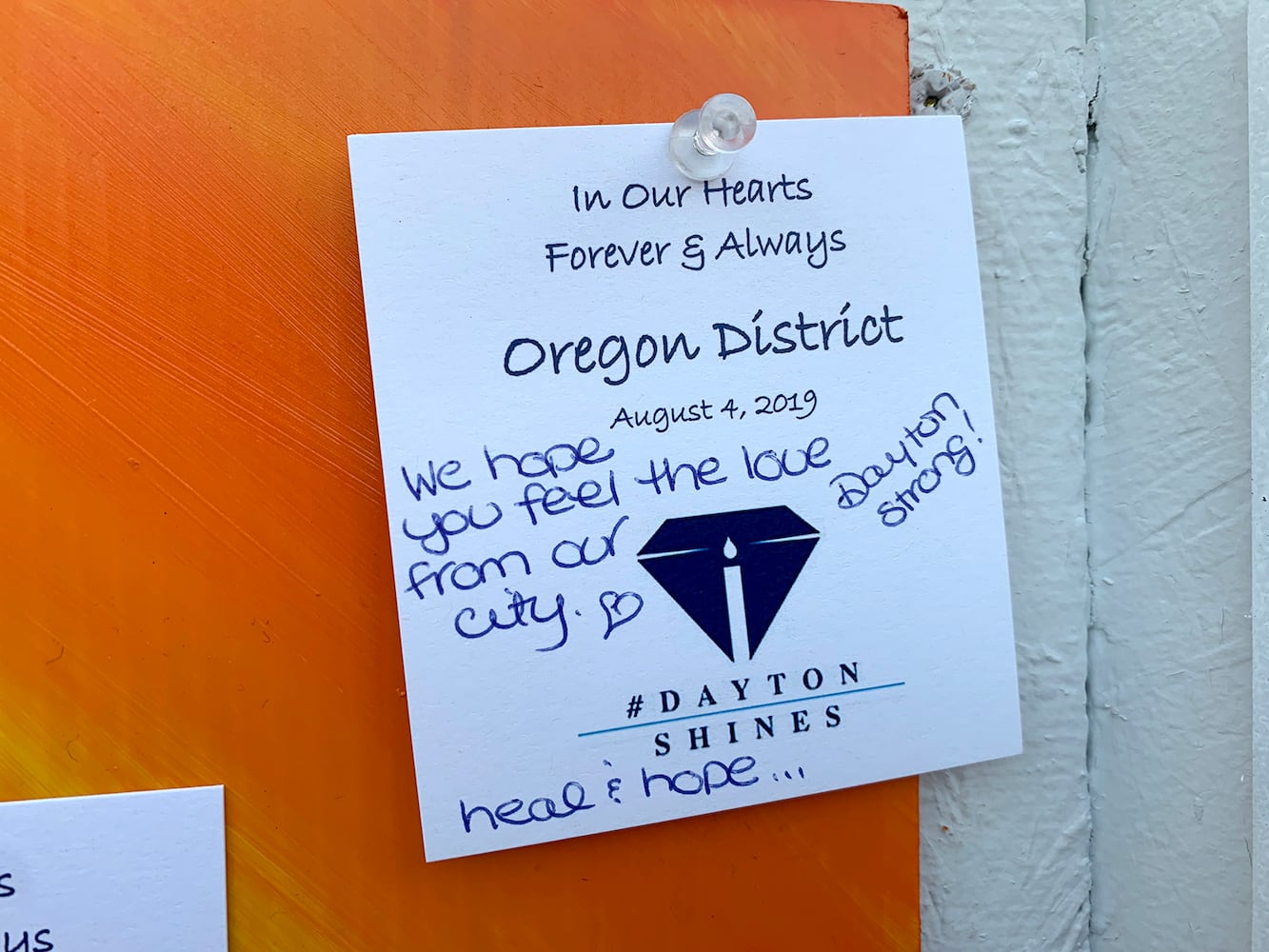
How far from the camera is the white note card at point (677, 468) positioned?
1.89 feet

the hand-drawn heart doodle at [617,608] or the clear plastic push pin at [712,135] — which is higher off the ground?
the clear plastic push pin at [712,135]

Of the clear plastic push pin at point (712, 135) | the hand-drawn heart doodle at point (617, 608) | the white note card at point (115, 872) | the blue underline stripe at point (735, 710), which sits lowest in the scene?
the white note card at point (115, 872)

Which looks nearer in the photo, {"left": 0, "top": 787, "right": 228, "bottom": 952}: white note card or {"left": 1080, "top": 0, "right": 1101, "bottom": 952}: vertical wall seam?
{"left": 0, "top": 787, "right": 228, "bottom": 952}: white note card

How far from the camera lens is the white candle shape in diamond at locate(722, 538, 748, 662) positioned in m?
0.62

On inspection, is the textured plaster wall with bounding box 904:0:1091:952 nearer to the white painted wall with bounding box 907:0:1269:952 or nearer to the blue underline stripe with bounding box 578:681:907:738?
the white painted wall with bounding box 907:0:1269:952

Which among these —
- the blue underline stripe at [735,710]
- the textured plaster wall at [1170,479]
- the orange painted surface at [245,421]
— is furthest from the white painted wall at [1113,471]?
the orange painted surface at [245,421]

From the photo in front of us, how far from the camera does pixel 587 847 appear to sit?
2.02 feet

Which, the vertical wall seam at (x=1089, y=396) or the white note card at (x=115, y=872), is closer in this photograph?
the white note card at (x=115, y=872)

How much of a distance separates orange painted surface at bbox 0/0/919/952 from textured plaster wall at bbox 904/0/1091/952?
0.20 meters

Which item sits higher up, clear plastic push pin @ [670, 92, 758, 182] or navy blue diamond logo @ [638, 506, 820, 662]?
clear plastic push pin @ [670, 92, 758, 182]

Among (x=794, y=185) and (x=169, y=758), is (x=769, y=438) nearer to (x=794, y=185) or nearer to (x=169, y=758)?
(x=794, y=185)

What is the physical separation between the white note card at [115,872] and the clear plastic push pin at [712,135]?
0.49m

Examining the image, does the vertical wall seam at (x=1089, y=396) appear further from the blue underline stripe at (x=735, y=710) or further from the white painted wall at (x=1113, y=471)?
the blue underline stripe at (x=735, y=710)

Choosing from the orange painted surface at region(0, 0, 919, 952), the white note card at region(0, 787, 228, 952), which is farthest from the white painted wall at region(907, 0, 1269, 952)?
the white note card at region(0, 787, 228, 952)
